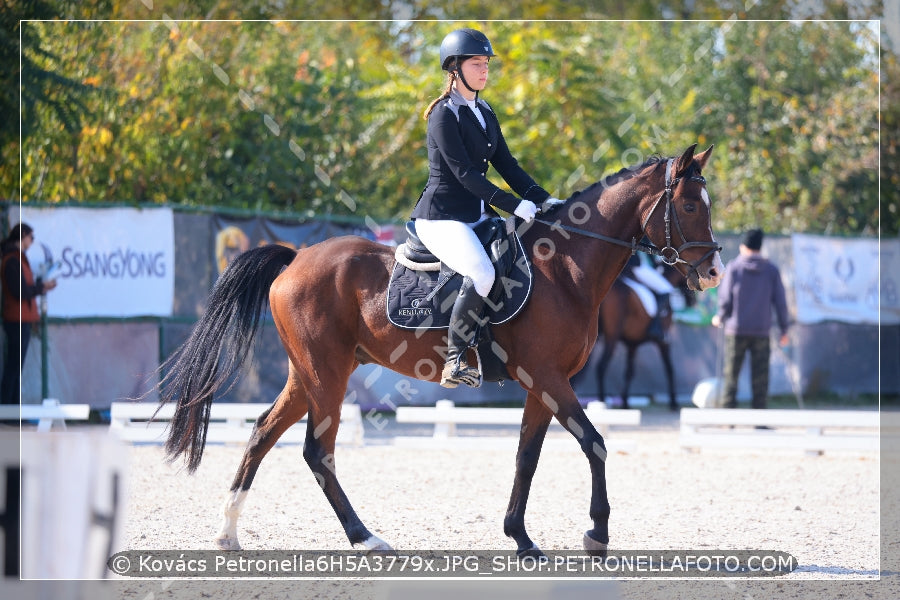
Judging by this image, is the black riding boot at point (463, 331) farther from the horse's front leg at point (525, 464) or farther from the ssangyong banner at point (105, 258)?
the ssangyong banner at point (105, 258)

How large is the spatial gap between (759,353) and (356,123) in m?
7.55

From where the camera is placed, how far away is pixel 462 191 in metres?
5.98

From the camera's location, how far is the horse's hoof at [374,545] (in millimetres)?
5758

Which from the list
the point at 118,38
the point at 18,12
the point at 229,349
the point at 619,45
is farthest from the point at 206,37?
the point at 619,45

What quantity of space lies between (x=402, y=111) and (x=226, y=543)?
12.2 meters

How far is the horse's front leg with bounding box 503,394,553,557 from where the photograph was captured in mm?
5832

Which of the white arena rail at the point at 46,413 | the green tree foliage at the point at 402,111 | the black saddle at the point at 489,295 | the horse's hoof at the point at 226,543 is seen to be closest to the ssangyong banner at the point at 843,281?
the green tree foliage at the point at 402,111

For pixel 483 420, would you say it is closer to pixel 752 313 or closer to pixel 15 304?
pixel 752 313

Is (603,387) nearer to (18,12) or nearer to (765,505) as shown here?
(765,505)

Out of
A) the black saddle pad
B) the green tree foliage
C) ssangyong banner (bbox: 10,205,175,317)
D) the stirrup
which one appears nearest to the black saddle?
the black saddle pad

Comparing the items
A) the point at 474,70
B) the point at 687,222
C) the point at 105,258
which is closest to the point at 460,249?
the point at 474,70

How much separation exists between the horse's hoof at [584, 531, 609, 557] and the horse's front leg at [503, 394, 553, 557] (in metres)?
0.34

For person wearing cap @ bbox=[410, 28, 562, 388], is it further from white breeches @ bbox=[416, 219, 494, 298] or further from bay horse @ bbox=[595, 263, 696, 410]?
bay horse @ bbox=[595, 263, 696, 410]

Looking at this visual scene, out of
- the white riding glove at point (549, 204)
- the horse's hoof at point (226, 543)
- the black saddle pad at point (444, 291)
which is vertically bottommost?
the horse's hoof at point (226, 543)
